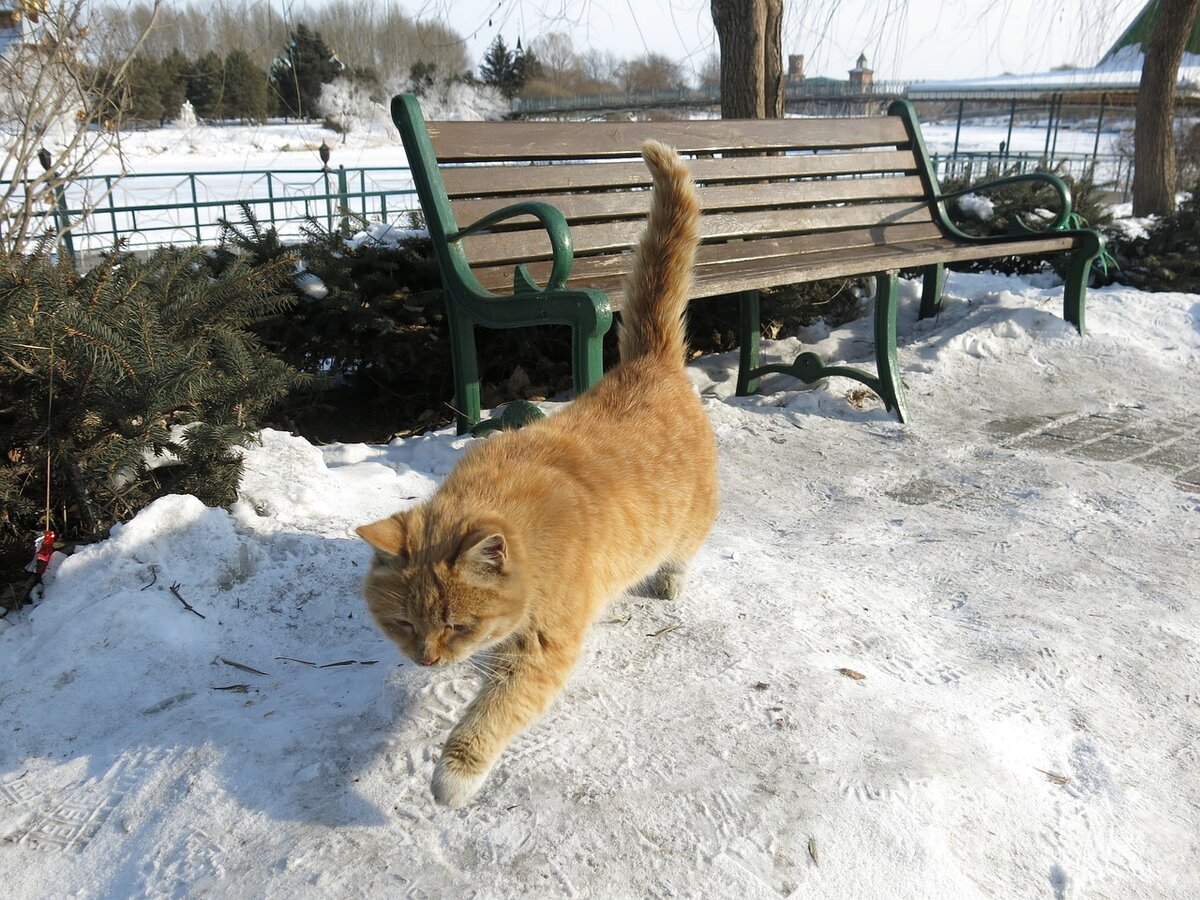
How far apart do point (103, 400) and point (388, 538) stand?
1.23 m

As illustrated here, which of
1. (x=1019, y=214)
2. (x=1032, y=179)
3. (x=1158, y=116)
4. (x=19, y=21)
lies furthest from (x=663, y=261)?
(x=1158, y=116)

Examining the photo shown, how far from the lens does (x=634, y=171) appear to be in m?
4.34

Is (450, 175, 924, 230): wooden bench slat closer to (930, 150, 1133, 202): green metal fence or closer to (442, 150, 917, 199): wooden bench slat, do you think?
(442, 150, 917, 199): wooden bench slat

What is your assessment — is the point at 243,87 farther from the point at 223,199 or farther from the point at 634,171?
the point at 223,199

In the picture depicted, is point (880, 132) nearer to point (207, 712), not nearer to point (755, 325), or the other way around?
point (755, 325)

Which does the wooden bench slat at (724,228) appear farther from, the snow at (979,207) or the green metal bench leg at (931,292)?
the snow at (979,207)

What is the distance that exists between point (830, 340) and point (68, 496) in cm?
436

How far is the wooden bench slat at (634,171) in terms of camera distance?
12.2 ft

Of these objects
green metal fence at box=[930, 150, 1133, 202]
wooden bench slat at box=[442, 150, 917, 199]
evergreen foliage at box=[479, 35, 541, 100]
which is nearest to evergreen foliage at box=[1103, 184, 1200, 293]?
green metal fence at box=[930, 150, 1133, 202]

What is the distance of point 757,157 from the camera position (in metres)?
4.82

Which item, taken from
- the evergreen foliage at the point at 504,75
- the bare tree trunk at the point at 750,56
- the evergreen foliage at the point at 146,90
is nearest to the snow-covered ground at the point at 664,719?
the evergreen foliage at the point at 146,90

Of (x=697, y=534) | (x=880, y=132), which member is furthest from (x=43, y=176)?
(x=880, y=132)

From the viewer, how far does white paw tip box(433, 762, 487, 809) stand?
169 cm

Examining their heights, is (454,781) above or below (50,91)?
below
